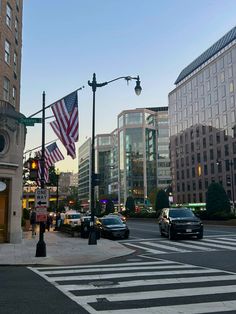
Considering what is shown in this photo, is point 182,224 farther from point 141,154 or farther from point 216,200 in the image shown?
point 141,154

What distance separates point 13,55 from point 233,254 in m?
22.9

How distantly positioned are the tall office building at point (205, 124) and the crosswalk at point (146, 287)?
8331cm

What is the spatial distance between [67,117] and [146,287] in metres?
11.7

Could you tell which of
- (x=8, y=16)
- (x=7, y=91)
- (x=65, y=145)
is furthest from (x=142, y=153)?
(x=65, y=145)

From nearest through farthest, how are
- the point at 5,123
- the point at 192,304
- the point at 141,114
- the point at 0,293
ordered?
the point at 192,304 < the point at 0,293 < the point at 5,123 < the point at 141,114

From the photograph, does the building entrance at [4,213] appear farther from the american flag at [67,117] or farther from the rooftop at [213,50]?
the rooftop at [213,50]

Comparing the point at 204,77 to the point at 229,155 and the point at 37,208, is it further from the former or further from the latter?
the point at 37,208

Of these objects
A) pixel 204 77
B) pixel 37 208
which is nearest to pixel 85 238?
pixel 37 208

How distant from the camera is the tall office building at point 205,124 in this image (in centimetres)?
10100

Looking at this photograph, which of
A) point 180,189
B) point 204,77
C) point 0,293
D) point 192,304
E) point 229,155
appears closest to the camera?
point 192,304

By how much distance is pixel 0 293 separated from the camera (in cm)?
916

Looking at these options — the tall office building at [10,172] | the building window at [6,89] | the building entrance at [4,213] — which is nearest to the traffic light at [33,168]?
the tall office building at [10,172]

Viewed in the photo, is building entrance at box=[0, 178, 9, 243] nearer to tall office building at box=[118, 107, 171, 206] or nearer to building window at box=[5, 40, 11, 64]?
building window at box=[5, 40, 11, 64]

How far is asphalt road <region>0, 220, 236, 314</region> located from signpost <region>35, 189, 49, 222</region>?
10.5 ft
